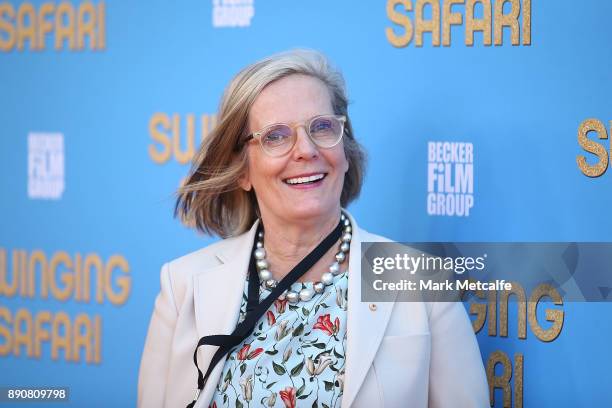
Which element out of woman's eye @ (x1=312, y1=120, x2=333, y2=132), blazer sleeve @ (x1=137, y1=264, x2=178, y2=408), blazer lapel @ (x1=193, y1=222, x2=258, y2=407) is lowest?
blazer sleeve @ (x1=137, y1=264, x2=178, y2=408)

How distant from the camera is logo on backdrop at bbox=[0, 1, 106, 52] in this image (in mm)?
3029

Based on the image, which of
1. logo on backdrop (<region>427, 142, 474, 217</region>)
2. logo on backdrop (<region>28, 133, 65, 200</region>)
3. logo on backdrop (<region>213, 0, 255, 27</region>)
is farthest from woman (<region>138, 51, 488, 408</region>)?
logo on backdrop (<region>28, 133, 65, 200</region>)

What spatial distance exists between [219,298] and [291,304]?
218 millimetres

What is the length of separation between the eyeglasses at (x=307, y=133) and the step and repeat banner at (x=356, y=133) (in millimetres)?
362

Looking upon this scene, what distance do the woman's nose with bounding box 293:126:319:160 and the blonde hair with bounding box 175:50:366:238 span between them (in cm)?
16

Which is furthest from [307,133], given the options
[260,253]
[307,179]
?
[260,253]

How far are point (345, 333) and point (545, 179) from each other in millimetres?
743

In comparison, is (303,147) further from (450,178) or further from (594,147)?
(594,147)

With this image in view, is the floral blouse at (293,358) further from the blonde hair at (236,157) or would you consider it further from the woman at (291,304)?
the blonde hair at (236,157)

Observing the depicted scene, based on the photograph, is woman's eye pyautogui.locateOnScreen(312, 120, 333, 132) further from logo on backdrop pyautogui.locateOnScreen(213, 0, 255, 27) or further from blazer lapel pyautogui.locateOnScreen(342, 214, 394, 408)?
logo on backdrop pyautogui.locateOnScreen(213, 0, 255, 27)

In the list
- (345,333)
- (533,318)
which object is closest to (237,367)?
(345,333)

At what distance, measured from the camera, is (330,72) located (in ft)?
8.09

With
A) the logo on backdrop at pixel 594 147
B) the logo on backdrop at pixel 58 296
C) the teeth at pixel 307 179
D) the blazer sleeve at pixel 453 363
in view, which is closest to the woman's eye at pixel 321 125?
the teeth at pixel 307 179

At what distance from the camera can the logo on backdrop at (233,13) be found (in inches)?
112
